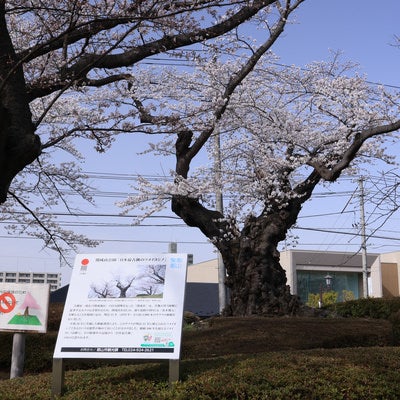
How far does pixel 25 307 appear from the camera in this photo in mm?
8508

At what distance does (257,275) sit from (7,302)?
7.34 meters

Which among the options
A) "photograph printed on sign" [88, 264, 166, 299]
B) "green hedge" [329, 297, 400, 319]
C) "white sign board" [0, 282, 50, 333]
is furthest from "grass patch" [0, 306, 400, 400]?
"green hedge" [329, 297, 400, 319]

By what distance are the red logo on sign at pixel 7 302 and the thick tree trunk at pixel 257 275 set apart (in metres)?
7.09

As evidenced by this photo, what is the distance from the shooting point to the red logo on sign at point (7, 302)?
854cm

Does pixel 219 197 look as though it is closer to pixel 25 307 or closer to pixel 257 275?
pixel 257 275

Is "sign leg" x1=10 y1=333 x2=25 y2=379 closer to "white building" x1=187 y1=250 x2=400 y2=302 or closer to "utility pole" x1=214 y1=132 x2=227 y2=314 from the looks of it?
"utility pole" x1=214 y1=132 x2=227 y2=314

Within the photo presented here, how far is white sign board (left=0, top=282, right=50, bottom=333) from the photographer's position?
8406mm

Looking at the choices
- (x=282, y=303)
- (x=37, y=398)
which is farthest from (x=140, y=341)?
(x=282, y=303)

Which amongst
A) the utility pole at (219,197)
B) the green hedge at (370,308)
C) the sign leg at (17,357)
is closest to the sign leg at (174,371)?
the sign leg at (17,357)

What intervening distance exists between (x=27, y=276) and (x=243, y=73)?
151ft

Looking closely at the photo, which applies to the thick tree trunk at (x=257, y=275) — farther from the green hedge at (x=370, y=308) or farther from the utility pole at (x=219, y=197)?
the green hedge at (x=370, y=308)

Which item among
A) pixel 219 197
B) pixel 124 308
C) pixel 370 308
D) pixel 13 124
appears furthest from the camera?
pixel 219 197

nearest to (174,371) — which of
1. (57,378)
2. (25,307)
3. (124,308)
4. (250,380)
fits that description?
(250,380)

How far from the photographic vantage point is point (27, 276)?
183 feet
